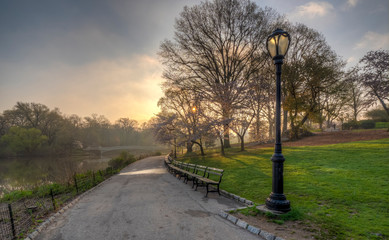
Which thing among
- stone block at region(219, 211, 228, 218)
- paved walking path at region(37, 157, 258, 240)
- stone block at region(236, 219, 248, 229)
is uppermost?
stone block at region(236, 219, 248, 229)

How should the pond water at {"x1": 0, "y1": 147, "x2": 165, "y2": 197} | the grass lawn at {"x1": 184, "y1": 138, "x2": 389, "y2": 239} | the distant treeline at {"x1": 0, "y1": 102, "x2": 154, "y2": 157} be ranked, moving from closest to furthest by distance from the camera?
the grass lawn at {"x1": 184, "y1": 138, "x2": 389, "y2": 239}, the pond water at {"x1": 0, "y1": 147, "x2": 165, "y2": 197}, the distant treeline at {"x1": 0, "y1": 102, "x2": 154, "y2": 157}

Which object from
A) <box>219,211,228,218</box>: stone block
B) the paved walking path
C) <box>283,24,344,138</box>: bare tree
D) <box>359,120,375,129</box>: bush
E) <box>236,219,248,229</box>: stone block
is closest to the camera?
the paved walking path

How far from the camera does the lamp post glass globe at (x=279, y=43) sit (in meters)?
5.45

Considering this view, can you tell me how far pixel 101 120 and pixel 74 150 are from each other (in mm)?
26327

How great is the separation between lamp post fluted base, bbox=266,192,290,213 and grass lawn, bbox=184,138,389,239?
24 centimetres

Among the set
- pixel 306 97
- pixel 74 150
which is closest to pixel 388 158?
pixel 306 97

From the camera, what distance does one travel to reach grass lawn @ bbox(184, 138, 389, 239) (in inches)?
166

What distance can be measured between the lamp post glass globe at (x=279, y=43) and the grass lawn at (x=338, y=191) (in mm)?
4207

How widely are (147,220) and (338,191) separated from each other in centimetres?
589

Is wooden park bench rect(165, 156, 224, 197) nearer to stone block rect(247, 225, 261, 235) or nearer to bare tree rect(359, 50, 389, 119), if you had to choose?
stone block rect(247, 225, 261, 235)

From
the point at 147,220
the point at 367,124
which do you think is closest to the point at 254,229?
the point at 147,220

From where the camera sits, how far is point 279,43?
18.1 ft

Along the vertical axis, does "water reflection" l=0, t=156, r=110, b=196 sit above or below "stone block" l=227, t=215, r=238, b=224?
below

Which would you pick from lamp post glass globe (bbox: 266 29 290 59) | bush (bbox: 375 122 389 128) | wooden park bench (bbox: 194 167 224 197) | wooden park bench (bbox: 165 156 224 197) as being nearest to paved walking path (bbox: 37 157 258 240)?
wooden park bench (bbox: 194 167 224 197)
